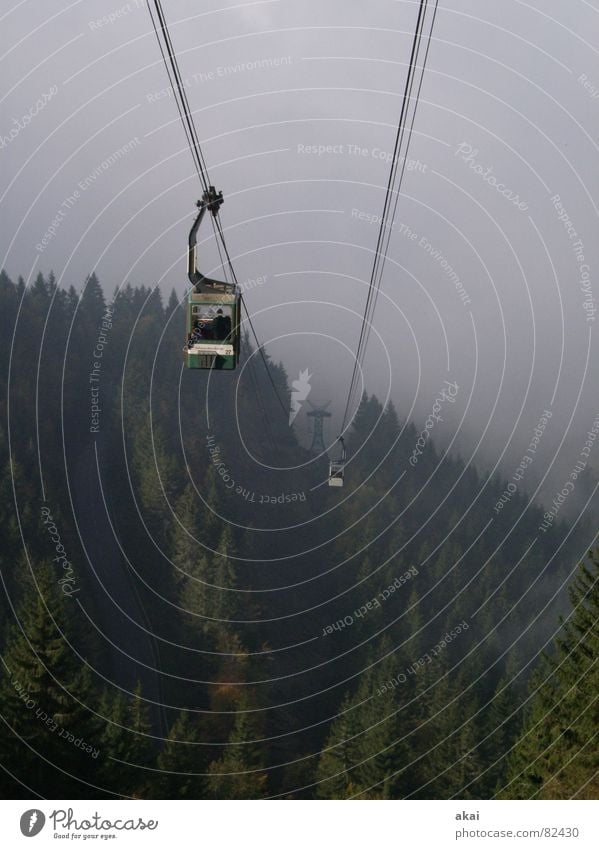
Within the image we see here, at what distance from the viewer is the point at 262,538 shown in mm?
→ 134375

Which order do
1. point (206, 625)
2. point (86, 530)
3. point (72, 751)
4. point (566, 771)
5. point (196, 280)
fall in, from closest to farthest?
point (196, 280)
point (566, 771)
point (72, 751)
point (206, 625)
point (86, 530)

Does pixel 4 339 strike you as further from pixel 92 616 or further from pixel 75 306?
pixel 92 616

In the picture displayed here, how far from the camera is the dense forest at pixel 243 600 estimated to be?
42.7m

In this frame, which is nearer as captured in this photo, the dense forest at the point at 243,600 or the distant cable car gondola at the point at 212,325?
the distant cable car gondola at the point at 212,325

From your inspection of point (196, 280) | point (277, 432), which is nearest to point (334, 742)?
point (196, 280)

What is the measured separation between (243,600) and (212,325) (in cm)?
8925

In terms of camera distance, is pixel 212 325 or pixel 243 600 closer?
pixel 212 325

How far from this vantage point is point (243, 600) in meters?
110

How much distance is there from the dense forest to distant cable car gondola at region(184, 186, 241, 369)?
21.6 m

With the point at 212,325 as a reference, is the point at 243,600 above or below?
below

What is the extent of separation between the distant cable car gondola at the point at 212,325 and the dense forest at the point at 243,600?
851 inches

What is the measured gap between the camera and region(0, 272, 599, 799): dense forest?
42.7 meters

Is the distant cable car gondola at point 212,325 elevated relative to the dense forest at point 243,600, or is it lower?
elevated

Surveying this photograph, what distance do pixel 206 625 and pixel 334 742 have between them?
112 ft
